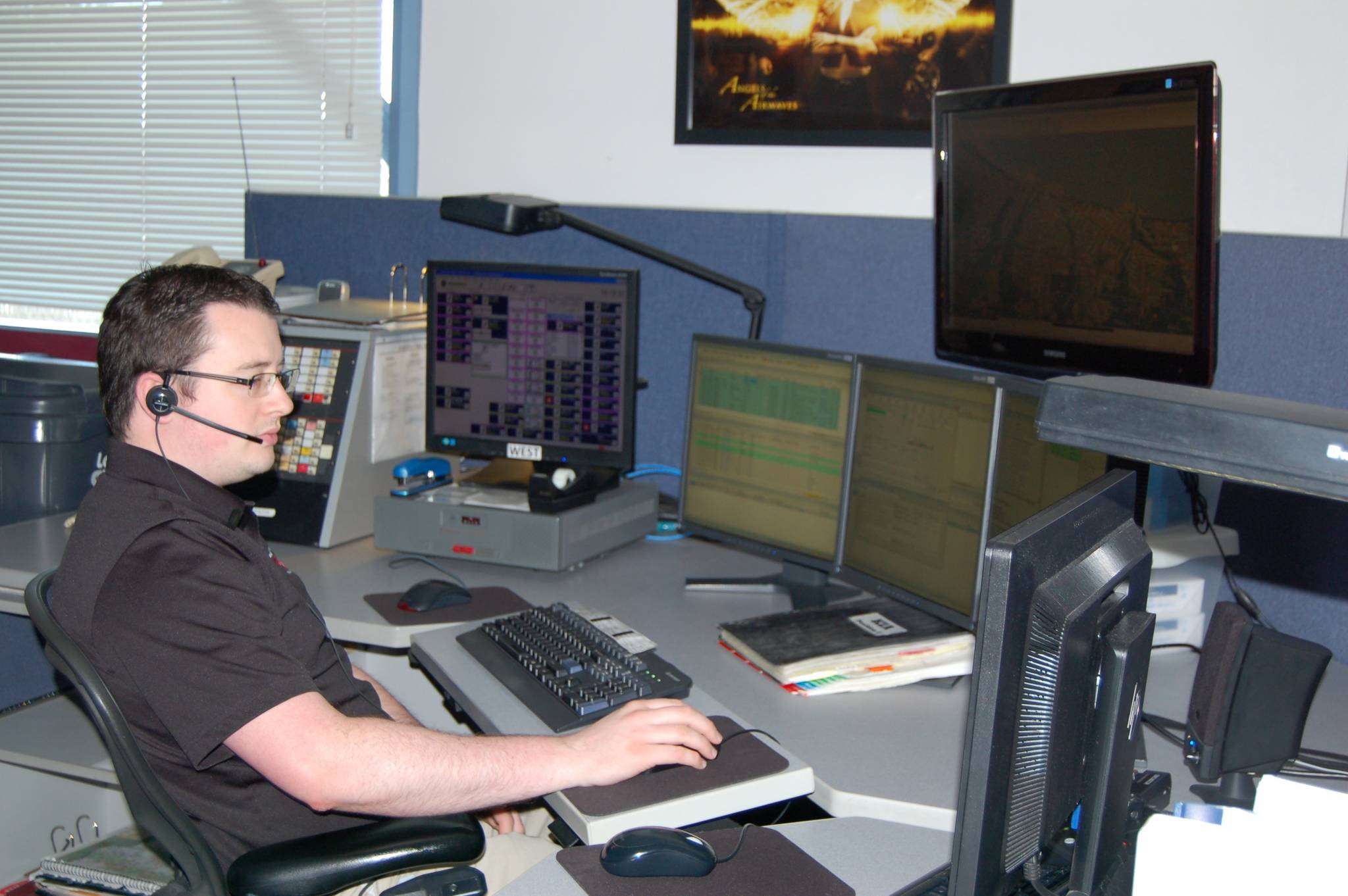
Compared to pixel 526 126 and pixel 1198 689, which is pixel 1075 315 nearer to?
pixel 1198 689

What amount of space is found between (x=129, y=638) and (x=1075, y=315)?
4.11ft

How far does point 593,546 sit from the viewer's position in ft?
6.73

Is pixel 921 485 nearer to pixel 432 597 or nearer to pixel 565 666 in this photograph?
pixel 565 666

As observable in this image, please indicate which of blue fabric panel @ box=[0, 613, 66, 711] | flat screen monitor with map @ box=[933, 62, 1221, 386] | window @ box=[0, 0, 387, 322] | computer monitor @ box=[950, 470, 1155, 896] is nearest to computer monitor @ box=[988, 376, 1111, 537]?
flat screen monitor with map @ box=[933, 62, 1221, 386]

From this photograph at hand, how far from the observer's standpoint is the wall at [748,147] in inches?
85.8

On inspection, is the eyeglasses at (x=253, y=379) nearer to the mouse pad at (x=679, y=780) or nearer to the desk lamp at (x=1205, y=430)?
the mouse pad at (x=679, y=780)

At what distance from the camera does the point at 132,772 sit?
1.22 meters

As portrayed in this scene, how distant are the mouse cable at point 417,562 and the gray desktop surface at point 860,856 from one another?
91 cm

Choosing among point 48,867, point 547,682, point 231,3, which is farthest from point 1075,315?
point 231,3

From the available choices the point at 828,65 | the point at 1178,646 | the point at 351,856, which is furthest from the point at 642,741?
the point at 828,65

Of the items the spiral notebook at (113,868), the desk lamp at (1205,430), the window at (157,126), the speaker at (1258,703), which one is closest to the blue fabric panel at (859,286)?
the speaker at (1258,703)

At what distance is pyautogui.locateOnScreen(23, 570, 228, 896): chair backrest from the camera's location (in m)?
1.20

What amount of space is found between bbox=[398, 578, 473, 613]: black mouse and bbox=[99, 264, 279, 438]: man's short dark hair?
525mm

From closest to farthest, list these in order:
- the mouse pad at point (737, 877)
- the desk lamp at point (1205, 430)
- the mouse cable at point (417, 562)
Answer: the desk lamp at point (1205, 430), the mouse pad at point (737, 877), the mouse cable at point (417, 562)
